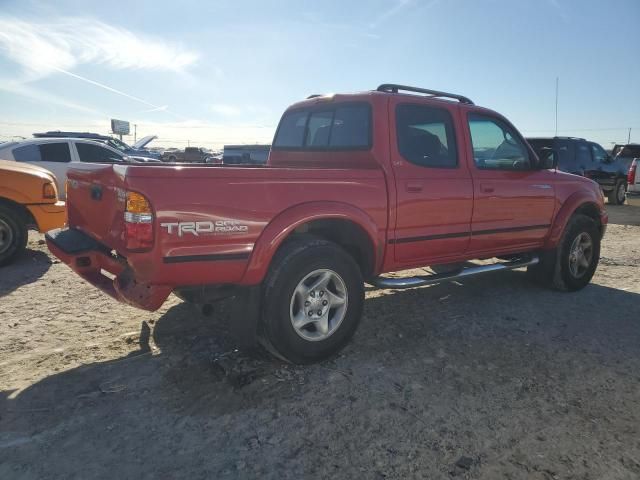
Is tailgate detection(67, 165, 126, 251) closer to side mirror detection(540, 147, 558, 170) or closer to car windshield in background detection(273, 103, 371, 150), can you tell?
car windshield in background detection(273, 103, 371, 150)

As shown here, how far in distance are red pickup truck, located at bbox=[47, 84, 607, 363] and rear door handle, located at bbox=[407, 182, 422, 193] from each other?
1 cm

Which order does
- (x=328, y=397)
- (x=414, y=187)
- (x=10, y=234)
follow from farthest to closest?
(x=10, y=234), (x=414, y=187), (x=328, y=397)

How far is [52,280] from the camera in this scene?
16.9 ft

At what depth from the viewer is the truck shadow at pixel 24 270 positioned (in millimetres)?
4950

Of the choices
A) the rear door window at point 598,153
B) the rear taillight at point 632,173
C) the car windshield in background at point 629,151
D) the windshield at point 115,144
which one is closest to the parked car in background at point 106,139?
the windshield at point 115,144

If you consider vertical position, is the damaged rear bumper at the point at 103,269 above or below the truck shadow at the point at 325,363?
above

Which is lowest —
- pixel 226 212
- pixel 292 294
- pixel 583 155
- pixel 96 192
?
pixel 292 294

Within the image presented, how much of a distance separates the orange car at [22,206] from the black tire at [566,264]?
19.9ft

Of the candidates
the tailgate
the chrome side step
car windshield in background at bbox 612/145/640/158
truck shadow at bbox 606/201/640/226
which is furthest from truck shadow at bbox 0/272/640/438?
car windshield in background at bbox 612/145/640/158

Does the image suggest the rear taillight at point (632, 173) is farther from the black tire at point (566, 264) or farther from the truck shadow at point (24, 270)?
the truck shadow at point (24, 270)

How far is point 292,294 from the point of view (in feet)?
9.96

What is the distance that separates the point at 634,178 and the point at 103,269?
52.6ft

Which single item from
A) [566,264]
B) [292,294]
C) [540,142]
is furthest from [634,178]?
[292,294]

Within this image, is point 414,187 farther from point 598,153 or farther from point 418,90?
point 598,153
